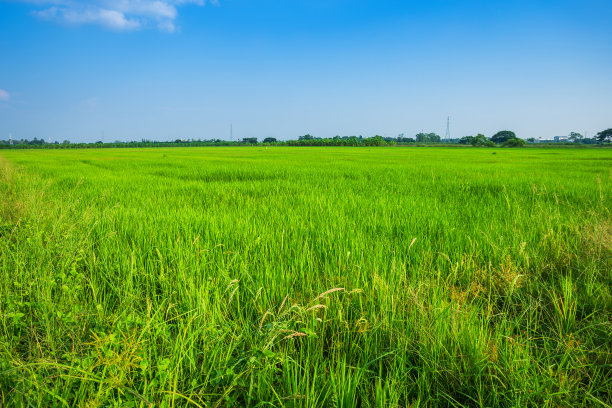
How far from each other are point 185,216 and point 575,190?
7.00 metres

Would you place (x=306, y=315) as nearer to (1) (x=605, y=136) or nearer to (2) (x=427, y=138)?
(1) (x=605, y=136)

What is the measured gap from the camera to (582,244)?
2646 millimetres

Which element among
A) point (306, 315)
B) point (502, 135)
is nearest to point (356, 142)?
point (502, 135)

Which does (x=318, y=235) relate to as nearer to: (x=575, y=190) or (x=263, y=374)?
(x=263, y=374)

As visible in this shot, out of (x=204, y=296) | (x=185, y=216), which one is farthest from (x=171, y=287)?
(x=185, y=216)

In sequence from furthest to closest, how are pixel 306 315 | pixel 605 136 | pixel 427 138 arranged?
pixel 427 138, pixel 605 136, pixel 306 315

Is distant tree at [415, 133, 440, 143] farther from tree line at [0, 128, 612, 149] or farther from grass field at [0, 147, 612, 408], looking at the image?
grass field at [0, 147, 612, 408]

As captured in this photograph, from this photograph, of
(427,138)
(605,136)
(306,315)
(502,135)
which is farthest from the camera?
(427,138)

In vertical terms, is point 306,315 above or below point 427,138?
below

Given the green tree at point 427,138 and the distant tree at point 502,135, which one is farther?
the green tree at point 427,138

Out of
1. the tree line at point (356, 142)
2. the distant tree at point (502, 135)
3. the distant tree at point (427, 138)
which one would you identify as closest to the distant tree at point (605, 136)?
the tree line at point (356, 142)

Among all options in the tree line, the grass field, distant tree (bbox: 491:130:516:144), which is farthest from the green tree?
the grass field

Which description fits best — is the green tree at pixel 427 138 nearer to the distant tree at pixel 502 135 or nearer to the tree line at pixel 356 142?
the tree line at pixel 356 142

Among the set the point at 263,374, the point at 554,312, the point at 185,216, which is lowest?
the point at 554,312
